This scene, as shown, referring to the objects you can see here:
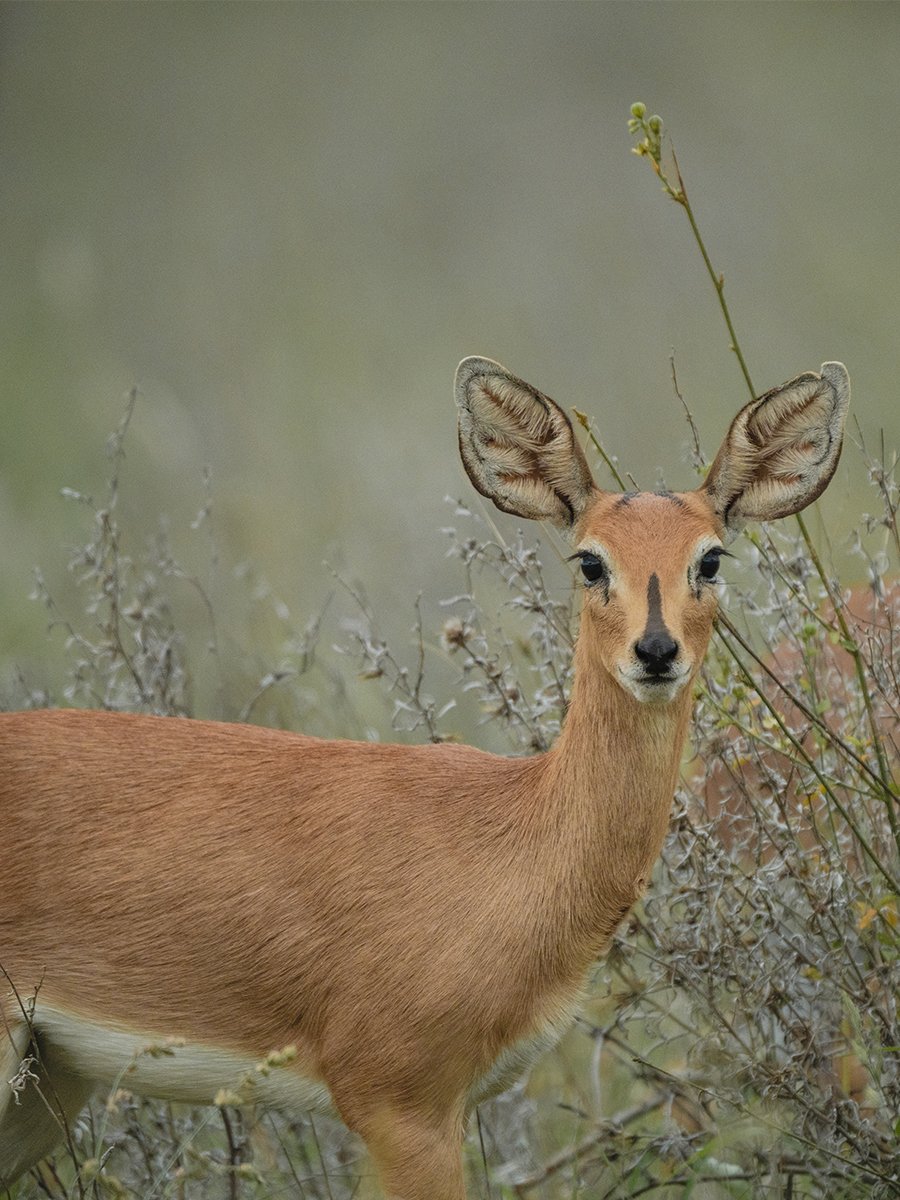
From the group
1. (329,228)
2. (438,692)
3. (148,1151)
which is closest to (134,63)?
(329,228)

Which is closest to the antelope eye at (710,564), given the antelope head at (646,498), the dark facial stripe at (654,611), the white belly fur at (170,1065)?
the antelope head at (646,498)

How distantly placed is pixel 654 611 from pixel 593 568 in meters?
0.27

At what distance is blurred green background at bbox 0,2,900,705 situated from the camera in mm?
9531

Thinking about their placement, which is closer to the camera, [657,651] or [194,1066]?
[657,651]

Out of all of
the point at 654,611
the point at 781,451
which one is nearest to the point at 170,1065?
the point at 654,611

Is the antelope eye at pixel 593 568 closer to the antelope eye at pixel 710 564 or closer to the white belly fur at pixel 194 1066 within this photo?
the antelope eye at pixel 710 564

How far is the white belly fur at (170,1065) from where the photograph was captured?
14.2 ft

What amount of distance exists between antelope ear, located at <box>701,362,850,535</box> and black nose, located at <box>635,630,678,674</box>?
651 millimetres

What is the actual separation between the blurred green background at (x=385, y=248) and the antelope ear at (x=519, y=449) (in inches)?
107

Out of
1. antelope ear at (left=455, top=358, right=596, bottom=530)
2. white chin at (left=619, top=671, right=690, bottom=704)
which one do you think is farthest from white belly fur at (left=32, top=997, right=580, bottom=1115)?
antelope ear at (left=455, top=358, right=596, bottom=530)

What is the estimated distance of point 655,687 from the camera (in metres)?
4.02

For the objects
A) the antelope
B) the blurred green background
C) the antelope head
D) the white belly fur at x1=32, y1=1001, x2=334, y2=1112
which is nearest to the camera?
the antelope head

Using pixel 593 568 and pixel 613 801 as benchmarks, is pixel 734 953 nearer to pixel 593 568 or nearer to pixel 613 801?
pixel 613 801

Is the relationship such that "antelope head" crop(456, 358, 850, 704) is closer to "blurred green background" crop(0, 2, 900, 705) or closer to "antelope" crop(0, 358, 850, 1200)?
"antelope" crop(0, 358, 850, 1200)
